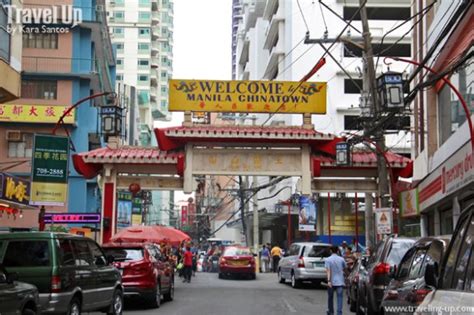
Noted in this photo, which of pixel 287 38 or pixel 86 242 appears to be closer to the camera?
pixel 86 242

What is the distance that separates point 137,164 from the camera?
25.9 m

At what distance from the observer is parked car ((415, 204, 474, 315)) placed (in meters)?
5.04

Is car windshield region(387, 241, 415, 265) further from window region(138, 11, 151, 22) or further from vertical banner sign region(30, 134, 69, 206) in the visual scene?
window region(138, 11, 151, 22)

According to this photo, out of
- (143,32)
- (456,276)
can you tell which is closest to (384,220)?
(456,276)

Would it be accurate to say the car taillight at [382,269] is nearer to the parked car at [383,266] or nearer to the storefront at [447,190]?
the parked car at [383,266]

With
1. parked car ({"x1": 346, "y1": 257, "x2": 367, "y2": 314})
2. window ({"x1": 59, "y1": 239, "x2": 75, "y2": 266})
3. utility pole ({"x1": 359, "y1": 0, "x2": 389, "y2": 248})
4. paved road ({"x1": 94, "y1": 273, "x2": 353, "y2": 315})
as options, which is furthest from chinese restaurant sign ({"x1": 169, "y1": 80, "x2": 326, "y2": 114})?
window ({"x1": 59, "y1": 239, "x2": 75, "y2": 266})

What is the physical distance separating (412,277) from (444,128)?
1616 centimetres

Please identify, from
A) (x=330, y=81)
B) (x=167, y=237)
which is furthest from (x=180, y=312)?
(x=330, y=81)

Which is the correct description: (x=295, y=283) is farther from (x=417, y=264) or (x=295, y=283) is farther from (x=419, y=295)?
(x=419, y=295)

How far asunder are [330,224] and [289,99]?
21.5m

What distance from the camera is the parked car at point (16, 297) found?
9062 millimetres

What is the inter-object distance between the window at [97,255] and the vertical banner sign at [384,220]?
376 inches

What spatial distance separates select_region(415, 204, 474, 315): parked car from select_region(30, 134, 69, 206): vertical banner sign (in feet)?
47.1

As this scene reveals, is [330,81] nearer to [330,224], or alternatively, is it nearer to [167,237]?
[330,224]
